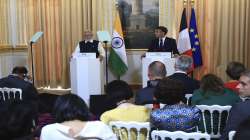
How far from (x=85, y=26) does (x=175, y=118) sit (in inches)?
242

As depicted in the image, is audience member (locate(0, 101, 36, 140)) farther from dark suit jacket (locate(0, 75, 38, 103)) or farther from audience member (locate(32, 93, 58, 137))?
dark suit jacket (locate(0, 75, 38, 103))

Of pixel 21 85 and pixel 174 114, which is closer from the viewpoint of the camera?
pixel 174 114

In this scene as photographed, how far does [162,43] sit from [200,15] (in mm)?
1308

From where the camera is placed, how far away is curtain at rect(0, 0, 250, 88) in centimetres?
750

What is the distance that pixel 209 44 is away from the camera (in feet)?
25.2

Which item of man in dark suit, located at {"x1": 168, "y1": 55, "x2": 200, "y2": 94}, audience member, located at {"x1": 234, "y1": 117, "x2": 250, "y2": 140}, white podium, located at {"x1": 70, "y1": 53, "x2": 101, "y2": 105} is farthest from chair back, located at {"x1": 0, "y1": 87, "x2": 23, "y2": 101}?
audience member, located at {"x1": 234, "y1": 117, "x2": 250, "y2": 140}

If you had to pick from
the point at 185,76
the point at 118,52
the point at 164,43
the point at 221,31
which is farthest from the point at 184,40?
the point at 185,76

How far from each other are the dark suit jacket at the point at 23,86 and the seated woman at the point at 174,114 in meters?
2.39

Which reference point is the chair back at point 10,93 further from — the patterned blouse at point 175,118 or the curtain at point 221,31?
the curtain at point 221,31

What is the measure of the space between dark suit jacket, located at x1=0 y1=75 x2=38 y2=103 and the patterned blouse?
2403mm

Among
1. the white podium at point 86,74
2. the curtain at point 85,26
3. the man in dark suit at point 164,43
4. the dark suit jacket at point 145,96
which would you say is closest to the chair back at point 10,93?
the dark suit jacket at point 145,96

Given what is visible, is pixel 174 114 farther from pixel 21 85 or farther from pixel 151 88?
pixel 21 85

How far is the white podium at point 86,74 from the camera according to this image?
6.64 m

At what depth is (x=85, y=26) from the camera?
27.4ft
